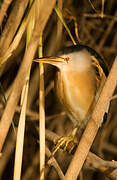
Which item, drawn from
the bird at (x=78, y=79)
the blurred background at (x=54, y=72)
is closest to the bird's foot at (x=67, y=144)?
the bird at (x=78, y=79)

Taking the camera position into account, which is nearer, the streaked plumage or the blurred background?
the streaked plumage

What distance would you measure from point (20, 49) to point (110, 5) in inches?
20.0

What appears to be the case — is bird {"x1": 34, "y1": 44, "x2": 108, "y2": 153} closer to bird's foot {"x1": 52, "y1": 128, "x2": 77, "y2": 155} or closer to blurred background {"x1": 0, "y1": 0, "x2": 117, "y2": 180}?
bird's foot {"x1": 52, "y1": 128, "x2": 77, "y2": 155}

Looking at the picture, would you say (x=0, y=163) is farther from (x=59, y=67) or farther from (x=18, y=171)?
(x=18, y=171)

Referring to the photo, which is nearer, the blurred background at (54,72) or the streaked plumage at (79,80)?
the streaked plumage at (79,80)

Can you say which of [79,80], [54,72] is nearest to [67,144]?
[79,80]

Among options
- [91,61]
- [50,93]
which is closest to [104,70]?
[91,61]

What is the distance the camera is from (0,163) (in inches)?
61.7

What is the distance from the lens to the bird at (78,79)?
1.01 m

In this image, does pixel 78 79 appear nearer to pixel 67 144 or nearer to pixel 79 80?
pixel 79 80

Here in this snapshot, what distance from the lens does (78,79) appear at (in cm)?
104

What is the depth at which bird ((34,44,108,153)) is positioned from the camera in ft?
3.30

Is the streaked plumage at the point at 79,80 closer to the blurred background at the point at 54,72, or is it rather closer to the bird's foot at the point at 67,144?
the bird's foot at the point at 67,144

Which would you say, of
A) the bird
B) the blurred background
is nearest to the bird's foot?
the bird
